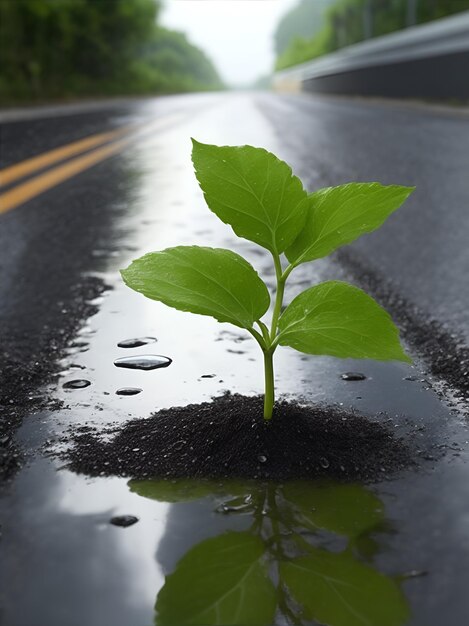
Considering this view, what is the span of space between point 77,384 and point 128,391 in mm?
99

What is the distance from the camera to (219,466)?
1072 mm

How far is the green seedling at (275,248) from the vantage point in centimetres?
110

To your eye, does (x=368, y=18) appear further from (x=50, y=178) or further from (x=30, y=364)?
(x=30, y=364)

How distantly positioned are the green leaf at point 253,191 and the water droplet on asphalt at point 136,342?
1.56 feet

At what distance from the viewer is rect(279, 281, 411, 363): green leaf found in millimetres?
1084

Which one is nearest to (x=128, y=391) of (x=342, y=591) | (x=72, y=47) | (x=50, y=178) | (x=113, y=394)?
(x=113, y=394)

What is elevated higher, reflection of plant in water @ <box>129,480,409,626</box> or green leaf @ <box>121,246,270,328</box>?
green leaf @ <box>121,246,270,328</box>

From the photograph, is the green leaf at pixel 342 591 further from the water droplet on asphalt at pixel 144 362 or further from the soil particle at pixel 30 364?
the water droplet on asphalt at pixel 144 362

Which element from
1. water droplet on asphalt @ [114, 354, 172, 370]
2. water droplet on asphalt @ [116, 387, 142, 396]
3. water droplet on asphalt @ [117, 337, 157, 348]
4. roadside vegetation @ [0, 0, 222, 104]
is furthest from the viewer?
roadside vegetation @ [0, 0, 222, 104]

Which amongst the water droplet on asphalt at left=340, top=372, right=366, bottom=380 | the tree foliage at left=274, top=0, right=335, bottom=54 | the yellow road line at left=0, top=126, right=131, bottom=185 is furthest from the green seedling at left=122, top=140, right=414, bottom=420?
the tree foliage at left=274, top=0, right=335, bottom=54

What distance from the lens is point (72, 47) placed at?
114ft

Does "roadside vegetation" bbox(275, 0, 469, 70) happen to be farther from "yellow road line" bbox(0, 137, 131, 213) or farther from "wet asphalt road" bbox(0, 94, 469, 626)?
"wet asphalt road" bbox(0, 94, 469, 626)

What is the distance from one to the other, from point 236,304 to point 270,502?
0.97ft

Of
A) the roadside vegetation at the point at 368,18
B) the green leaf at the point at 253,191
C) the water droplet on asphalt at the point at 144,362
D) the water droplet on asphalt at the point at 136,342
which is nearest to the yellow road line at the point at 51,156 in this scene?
the water droplet on asphalt at the point at 136,342
